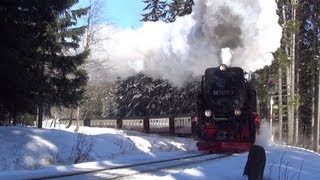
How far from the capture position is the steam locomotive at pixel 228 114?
2119cm

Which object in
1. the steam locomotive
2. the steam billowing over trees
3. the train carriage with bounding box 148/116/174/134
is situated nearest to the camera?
the steam billowing over trees

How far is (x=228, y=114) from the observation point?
21.4 m

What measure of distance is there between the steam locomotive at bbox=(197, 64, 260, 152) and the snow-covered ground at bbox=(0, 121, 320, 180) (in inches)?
89.8

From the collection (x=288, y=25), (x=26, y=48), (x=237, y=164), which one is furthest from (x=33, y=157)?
(x=288, y=25)

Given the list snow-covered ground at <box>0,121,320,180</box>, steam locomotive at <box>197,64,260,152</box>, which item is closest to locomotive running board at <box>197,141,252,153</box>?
steam locomotive at <box>197,64,260,152</box>

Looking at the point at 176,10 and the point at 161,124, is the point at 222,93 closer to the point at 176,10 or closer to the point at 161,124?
the point at 176,10

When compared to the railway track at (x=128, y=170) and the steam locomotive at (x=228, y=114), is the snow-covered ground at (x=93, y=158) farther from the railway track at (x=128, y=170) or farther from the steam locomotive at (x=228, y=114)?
the steam locomotive at (x=228, y=114)

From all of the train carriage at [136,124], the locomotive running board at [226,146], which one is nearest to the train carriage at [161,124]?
the train carriage at [136,124]

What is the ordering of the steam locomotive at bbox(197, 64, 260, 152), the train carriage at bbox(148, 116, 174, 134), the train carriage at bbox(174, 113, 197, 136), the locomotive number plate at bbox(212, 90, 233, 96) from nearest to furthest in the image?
the steam locomotive at bbox(197, 64, 260, 152) → the locomotive number plate at bbox(212, 90, 233, 96) → the train carriage at bbox(174, 113, 197, 136) → the train carriage at bbox(148, 116, 174, 134)

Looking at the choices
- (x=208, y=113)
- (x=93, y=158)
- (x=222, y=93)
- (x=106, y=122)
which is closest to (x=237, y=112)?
(x=222, y=93)

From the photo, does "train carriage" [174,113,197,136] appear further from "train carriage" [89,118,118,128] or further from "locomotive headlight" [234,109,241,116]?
"locomotive headlight" [234,109,241,116]

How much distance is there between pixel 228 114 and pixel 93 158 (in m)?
6.11

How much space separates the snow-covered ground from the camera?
12828mm

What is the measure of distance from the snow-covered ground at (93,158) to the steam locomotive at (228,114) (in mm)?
2280
